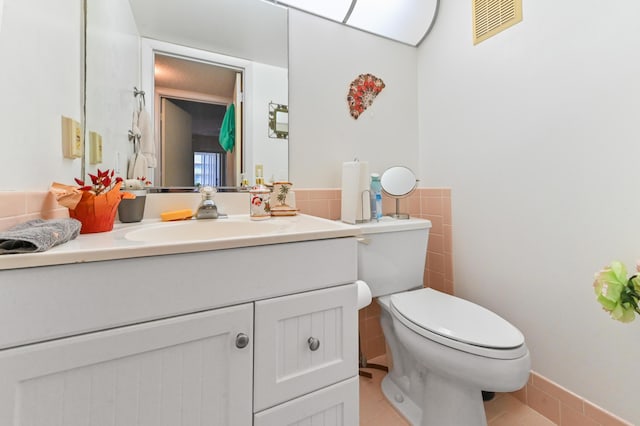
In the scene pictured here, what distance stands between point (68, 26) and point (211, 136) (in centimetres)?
50

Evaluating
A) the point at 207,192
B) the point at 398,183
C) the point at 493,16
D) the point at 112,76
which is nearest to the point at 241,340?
the point at 207,192

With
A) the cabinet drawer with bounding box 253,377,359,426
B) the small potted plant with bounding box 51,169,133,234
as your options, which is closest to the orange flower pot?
the small potted plant with bounding box 51,169,133,234

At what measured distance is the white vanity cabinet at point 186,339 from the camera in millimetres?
459

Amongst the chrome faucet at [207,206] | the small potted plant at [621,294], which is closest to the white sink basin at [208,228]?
the chrome faucet at [207,206]

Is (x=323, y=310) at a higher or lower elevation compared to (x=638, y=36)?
lower

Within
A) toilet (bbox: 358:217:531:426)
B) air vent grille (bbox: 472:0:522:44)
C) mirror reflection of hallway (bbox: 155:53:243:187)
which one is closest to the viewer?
toilet (bbox: 358:217:531:426)

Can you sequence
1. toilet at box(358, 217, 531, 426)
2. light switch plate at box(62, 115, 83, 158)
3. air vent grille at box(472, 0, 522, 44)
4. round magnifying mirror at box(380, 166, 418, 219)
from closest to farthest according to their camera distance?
light switch plate at box(62, 115, 83, 158), toilet at box(358, 217, 531, 426), air vent grille at box(472, 0, 522, 44), round magnifying mirror at box(380, 166, 418, 219)

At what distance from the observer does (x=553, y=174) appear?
42.6 inches

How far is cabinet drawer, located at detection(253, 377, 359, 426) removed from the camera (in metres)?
0.65

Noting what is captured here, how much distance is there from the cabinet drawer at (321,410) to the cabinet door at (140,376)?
0.06 m

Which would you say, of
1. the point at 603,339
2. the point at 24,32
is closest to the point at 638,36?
the point at 603,339

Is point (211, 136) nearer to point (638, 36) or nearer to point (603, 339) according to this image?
point (638, 36)

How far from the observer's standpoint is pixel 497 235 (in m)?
1.28

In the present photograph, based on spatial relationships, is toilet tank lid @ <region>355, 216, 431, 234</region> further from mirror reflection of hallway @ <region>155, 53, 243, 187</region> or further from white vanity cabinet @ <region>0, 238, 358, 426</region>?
mirror reflection of hallway @ <region>155, 53, 243, 187</region>
